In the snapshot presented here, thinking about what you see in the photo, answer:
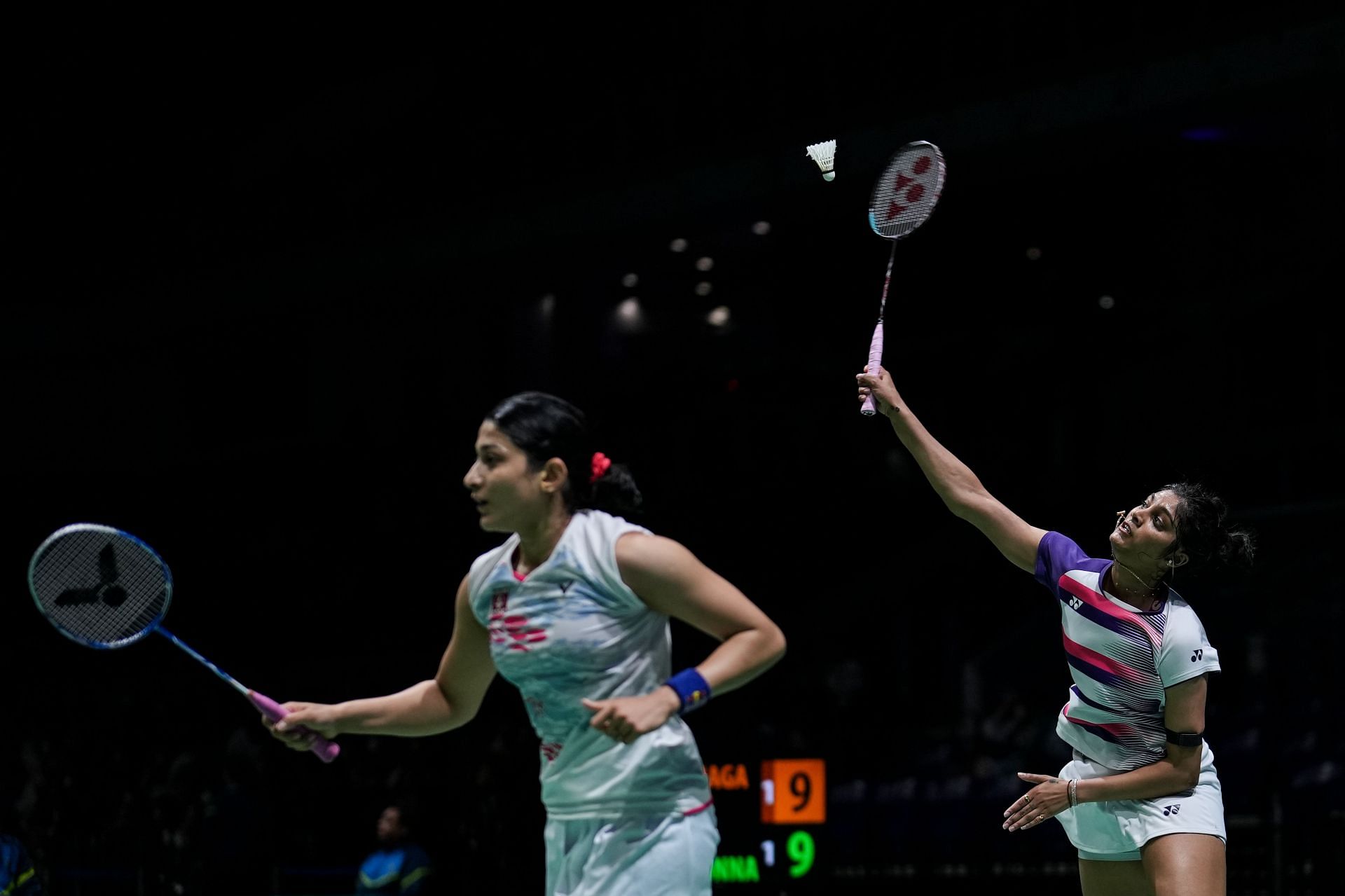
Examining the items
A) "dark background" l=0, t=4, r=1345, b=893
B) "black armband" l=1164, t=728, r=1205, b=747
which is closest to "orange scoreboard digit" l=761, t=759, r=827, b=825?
"dark background" l=0, t=4, r=1345, b=893

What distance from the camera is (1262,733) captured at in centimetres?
1116

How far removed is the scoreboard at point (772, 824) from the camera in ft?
25.1

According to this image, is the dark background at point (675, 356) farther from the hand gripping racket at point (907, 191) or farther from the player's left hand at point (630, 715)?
the player's left hand at point (630, 715)

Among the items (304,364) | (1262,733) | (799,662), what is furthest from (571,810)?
(304,364)

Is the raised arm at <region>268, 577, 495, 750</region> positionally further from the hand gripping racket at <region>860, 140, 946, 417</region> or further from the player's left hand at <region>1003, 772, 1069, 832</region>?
the hand gripping racket at <region>860, 140, 946, 417</region>

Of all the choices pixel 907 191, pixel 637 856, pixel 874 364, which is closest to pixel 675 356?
pixel 907 191

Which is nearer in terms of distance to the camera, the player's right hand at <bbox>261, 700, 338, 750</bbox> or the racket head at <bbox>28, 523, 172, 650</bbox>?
the player's right hand at <bbox>261, 700, 338, 750</bbox>

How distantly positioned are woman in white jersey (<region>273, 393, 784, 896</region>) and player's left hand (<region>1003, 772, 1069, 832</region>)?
850 mm

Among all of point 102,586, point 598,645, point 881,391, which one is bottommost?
point 598,645

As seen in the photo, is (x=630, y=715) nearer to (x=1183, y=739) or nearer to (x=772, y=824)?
(x=1183, y=739)

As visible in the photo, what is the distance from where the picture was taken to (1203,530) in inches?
146

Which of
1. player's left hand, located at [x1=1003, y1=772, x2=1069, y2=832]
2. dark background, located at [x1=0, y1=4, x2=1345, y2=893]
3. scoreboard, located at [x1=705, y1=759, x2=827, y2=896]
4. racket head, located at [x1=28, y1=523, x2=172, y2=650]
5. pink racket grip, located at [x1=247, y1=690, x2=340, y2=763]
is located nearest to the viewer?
pink racket grip, located at [x1=247, y1=690, x2=340, y2=763]

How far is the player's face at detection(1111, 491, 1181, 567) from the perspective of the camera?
12.2ft

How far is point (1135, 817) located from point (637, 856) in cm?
130
